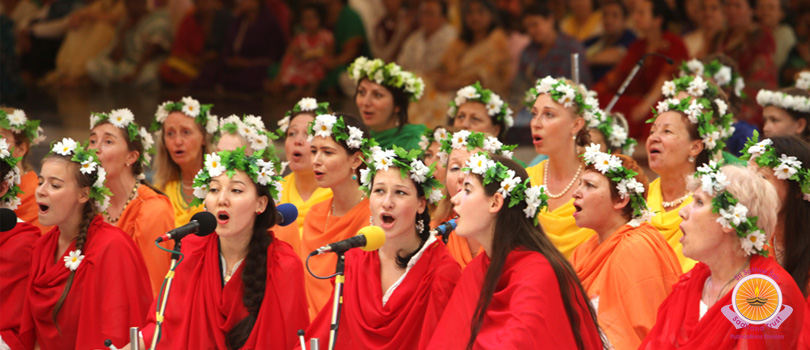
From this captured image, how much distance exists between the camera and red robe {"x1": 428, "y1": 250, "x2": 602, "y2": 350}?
12.2 feet

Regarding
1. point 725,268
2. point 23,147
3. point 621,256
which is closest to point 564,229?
point 621,256

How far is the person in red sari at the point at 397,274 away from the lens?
4.14m

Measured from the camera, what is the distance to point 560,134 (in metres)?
5.74

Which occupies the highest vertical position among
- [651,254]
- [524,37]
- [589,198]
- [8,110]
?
[524,37]

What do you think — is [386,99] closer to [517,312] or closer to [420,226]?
[420,226]

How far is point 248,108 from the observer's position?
11.3 meters

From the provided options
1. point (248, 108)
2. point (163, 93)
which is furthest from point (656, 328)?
point (163, 93)

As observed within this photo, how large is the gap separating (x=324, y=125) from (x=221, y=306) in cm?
142

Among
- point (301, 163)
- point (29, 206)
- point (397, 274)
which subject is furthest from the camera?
point (301, 163)

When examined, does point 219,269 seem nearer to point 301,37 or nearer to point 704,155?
point 704,155

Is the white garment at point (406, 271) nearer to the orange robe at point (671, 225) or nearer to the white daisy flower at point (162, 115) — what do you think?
the orange robe at point (671, 225)

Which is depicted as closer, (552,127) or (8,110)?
(552,127)

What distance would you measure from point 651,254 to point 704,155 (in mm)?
1166

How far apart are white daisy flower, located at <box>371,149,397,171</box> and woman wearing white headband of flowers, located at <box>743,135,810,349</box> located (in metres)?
1.52
